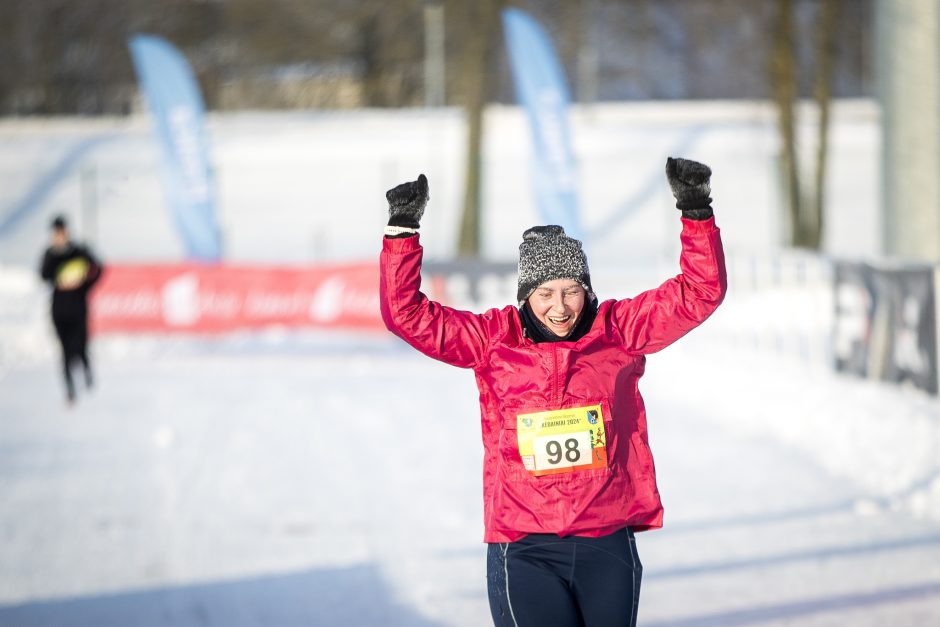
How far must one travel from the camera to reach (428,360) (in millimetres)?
16891

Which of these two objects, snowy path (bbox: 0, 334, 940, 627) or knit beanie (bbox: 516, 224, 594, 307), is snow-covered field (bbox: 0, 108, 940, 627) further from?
knit beanie (bbox: 516, 224, 594, 307)

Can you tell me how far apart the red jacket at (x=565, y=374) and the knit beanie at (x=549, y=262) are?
0.10 m

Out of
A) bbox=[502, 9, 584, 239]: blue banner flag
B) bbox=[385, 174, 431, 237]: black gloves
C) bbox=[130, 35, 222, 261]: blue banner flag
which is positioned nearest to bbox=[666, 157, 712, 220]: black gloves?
bbox=[385, 174, 431, 237]: black gloves

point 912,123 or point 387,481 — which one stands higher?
point 912,123

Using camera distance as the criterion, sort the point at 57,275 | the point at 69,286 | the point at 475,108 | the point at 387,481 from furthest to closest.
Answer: the point at 475,108
the point at 69,286
the point at 57,275
the point at 387,481

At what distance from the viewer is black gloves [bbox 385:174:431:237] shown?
349cm

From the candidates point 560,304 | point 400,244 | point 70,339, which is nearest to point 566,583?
point 560,304

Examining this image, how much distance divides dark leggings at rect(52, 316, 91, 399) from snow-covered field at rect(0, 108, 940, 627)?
35cm

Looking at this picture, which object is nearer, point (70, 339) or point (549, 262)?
point (549, 262)

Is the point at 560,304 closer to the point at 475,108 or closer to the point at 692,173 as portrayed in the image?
the point at 692,173

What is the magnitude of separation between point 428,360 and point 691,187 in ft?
44.4

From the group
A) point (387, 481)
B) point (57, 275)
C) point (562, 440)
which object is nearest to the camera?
point (562, 440)

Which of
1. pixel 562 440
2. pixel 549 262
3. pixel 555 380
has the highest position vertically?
pixel 549 262

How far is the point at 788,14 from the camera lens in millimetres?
25625
